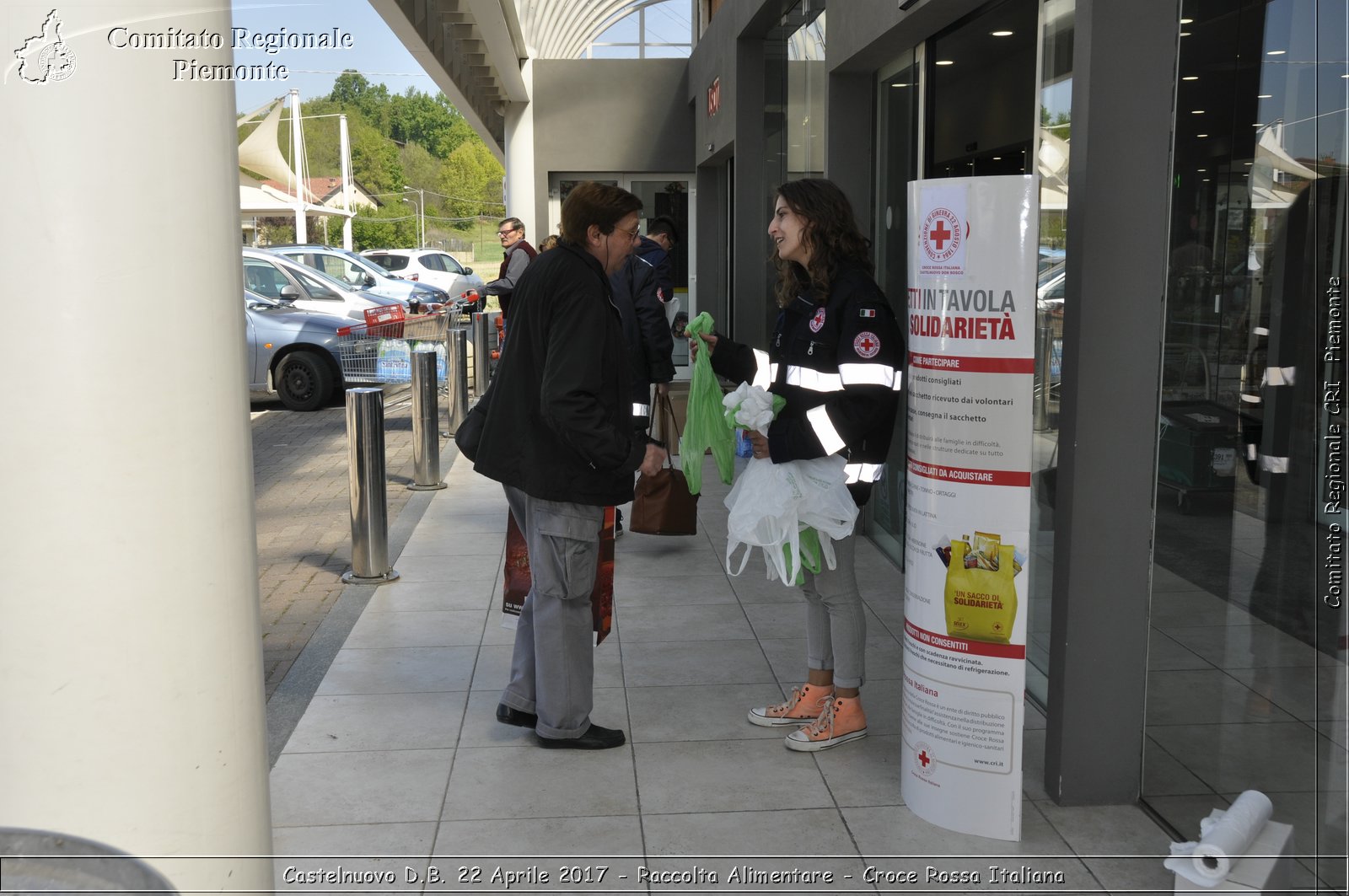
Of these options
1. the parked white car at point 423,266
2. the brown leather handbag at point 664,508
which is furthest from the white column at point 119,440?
the parked white car at point 423,266

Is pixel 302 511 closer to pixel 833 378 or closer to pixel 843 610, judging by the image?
pixel 843 610

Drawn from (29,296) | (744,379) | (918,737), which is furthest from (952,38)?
Answer: (29,296)

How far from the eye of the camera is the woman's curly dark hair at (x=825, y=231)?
4.27 metres

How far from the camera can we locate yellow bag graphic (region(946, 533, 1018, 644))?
143 inches

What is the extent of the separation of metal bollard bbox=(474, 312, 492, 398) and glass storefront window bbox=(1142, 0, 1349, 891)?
11.1 meters

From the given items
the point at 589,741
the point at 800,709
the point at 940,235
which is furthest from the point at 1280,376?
the point at 589,741

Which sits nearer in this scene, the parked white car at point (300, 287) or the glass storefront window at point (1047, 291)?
the glass storefront window at point (1047, 291)

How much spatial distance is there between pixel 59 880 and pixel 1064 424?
3.03 metres

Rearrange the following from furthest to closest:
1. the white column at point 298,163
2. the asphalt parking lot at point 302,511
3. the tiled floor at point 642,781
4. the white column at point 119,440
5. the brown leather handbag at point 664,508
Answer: the white column at point 298,163, the brown leather handbag at point 664,508, the asphalt parking lot at point 302,511, the tiled floor at point 642,781, the white column at point 119,440

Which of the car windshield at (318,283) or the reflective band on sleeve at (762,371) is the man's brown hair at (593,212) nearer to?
the reflective band on sleeve at (762,371)

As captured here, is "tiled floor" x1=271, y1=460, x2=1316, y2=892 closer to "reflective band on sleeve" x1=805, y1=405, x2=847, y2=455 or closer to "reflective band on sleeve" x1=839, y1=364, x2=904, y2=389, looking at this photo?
"reflective band on sleeve" x1=805, y1=405, x2=847, y2=455

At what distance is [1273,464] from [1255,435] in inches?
4.5

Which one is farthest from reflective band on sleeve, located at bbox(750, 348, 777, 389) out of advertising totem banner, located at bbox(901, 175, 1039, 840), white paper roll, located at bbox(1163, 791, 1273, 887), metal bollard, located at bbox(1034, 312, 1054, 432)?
white paper roll, located at bbox(1163, 791, 1273, 887)

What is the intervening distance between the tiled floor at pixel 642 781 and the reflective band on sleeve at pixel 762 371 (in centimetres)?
132
